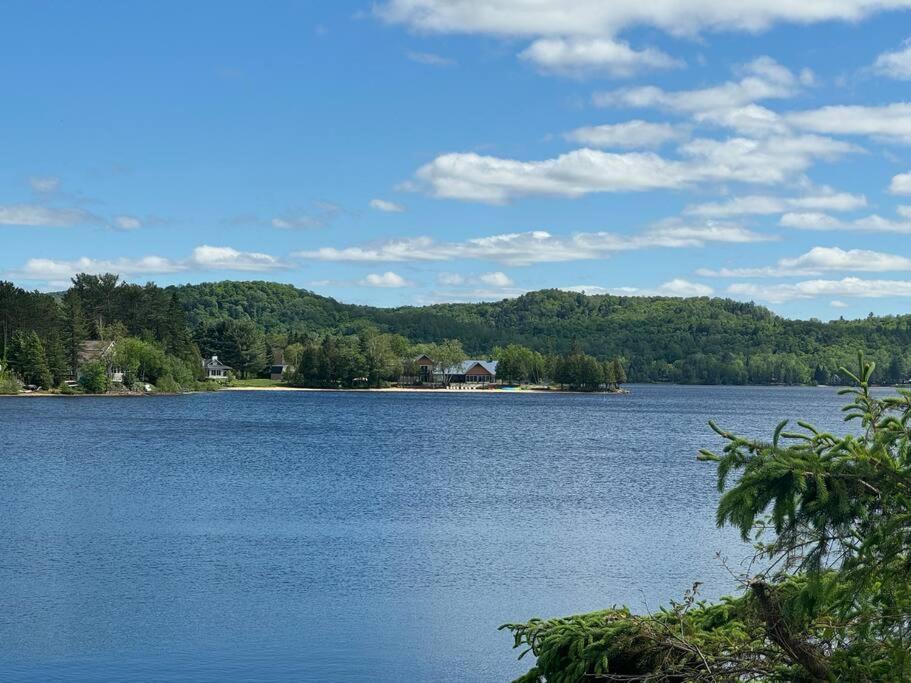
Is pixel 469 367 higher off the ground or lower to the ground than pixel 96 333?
lower

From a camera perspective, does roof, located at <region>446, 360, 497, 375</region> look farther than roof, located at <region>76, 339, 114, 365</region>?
Yes

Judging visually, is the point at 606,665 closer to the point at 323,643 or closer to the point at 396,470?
the point at 323,643

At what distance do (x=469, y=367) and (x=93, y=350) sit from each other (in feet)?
280

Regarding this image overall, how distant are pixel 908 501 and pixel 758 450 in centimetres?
109

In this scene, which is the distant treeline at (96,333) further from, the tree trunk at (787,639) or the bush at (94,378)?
the tree trunk at (787,639)

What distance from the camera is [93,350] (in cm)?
12119

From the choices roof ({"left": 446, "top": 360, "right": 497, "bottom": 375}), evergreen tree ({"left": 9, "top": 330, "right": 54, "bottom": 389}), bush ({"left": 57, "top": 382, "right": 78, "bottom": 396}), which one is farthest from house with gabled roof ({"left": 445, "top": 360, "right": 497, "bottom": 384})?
evergreen tree ({"left": 9, "top": 330, "right": 54, "bottom": 389})

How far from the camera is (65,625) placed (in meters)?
19.0

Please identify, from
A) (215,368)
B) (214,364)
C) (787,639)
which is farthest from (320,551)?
(214,364)

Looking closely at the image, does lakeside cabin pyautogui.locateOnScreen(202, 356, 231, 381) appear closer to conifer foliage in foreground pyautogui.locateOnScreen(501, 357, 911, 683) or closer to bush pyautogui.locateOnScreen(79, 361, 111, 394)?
bush pyautogui.locateOnScreen(79, 361, 111, 394)

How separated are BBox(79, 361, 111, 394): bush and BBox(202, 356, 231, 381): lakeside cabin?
40.7 m

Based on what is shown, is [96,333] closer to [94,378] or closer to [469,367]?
[94,378]

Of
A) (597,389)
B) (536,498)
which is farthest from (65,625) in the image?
(597,389)

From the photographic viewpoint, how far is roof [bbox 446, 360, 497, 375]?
187387 mm
